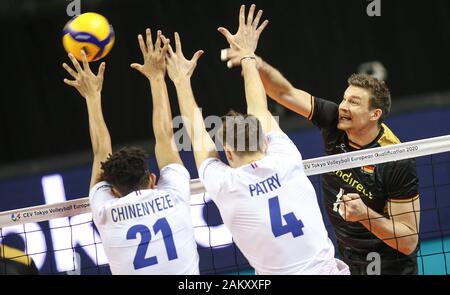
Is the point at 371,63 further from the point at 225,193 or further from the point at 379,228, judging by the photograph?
the point at 225,193

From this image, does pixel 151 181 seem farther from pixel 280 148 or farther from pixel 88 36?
pixel 88 36

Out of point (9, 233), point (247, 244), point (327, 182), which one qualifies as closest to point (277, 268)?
point (247, 244)

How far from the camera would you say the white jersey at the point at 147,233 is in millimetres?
4676

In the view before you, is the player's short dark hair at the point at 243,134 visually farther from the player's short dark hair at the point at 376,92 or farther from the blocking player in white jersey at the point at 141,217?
the player's short dark hair at the point at 376,92

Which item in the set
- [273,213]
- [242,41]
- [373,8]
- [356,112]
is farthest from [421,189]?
[273,213]

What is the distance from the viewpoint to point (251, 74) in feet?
16.7

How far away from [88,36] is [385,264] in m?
2.78

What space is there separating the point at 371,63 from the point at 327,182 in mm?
3322

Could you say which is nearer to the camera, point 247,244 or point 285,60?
point 247,244

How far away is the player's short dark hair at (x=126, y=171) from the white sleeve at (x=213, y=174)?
362 mm

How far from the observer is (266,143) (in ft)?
16.1

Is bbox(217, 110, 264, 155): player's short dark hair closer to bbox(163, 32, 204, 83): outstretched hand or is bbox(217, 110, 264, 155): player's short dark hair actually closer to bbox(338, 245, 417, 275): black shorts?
bbox(163, 32, 204, 83): outstretched hand

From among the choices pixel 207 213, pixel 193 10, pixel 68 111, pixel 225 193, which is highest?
pixel 193 10

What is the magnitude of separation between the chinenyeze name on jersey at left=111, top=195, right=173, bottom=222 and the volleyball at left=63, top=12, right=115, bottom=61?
1.56m
